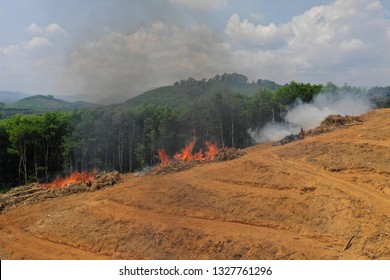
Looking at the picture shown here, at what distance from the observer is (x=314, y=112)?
28234 millimetres

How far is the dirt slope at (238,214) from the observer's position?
8.34 meters

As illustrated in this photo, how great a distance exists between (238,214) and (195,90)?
33.9 metres

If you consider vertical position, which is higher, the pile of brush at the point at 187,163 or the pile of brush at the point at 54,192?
the pile of brush at the point at 187,163

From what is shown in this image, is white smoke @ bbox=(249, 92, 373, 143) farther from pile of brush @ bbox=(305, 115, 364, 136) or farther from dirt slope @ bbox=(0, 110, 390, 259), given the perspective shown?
dirt slope @ bbox=(0, 110, 390, 259)

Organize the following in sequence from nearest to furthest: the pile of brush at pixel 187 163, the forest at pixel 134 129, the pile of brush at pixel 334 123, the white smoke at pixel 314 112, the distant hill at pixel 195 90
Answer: the pile of brush at pixel 187 163 → the pile of brush at pixel 334 123 → the white smoke at pixel 314 112 → the forest at pixel 134 129 → the distant hill at pixel 195 90

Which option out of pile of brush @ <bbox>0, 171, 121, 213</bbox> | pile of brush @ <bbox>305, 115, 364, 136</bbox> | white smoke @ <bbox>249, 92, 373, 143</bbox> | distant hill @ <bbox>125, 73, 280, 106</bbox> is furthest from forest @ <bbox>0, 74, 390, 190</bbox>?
pile of brush @ <bbox>0, 171, 121, 213</bbox>

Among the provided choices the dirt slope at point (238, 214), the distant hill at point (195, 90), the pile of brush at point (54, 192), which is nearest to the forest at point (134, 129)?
the distant hill at point (195, 90)

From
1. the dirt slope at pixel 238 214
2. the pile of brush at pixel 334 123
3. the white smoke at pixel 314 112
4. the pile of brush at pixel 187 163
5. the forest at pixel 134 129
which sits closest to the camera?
the dirt slope at pixel 238 214

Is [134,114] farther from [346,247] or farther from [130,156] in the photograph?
[346,247]

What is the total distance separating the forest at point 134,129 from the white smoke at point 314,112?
1.16m

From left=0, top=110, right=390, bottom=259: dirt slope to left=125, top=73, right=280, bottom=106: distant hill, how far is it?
23974 millimetres

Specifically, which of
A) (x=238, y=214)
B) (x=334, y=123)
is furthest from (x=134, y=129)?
(x=238, y=214)

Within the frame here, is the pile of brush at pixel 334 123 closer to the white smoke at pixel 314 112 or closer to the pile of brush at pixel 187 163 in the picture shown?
the pile of brush at pixel 187 163

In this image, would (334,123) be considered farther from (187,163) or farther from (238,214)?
(238,214)
